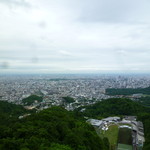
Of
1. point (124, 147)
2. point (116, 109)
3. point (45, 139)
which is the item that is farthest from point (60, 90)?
point (45, 139)

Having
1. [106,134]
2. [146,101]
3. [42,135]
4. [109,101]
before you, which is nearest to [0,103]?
[109,101]

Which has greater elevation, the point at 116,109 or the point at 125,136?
the point at 125,136

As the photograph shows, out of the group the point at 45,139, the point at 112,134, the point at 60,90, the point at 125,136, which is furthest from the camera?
the point at 60,90

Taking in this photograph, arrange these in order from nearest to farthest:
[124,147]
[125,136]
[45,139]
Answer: [45,139] < [124,147] < [125,136]

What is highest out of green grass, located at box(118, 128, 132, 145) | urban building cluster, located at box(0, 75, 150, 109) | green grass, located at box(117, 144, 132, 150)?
green grass, located at box(118, 128, 132, 145)

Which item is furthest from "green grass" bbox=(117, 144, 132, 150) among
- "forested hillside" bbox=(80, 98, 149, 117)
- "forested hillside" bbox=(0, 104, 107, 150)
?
"forested hillside" bbox=(80, 98, 149, 117)

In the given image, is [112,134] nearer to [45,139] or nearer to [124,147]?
[124,147]

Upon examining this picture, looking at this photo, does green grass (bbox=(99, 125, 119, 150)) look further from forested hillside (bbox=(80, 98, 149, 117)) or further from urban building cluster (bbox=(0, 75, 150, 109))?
urban building cluster (bbox=(0, 75, 150, 109))

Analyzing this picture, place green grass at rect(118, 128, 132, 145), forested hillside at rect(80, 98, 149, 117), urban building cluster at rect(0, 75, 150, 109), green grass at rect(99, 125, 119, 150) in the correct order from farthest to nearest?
urban building cluster at rect(0, 75, 150, 109) → forested hillside at rect(80, 98, 149, 117) → green grass at rect(118, 128, 132, 145) → green grass at rect(99, 125, 119, 150)

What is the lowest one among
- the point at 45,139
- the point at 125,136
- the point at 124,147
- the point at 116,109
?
the point at 116,109
